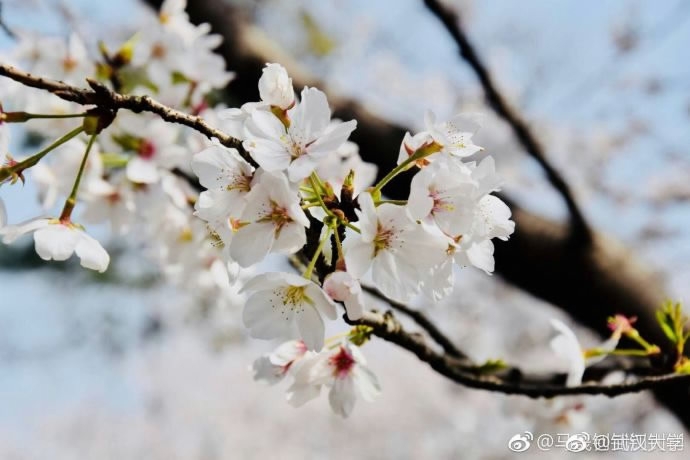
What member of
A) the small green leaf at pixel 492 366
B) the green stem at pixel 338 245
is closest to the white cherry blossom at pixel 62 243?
the green stem at pixel 338 245

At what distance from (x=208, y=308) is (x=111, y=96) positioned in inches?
248

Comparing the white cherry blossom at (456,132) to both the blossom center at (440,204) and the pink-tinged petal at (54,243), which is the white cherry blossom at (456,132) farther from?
the pink-tinged petal at (54,243)

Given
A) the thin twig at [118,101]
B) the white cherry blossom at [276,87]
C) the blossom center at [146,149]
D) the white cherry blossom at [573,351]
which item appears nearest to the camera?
the thin twig at [118,101]

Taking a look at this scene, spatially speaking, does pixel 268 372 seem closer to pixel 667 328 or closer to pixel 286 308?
pixel 286 308

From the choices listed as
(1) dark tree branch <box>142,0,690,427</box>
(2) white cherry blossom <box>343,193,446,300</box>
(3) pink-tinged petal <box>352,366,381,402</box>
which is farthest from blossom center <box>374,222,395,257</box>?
(1) dark tree branch <box>142,0,690,427</box>

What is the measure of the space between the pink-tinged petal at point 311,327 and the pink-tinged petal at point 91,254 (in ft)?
0.74

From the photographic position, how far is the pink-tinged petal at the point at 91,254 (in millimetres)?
647

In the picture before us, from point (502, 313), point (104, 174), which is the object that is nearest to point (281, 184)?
point (104, 174)

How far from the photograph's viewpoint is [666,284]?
68.4 inches

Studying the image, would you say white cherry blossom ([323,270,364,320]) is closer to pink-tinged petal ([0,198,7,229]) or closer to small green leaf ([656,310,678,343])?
pink-tinged petal ([0,198,7,229])

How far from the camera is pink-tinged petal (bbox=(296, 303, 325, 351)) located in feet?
1.98

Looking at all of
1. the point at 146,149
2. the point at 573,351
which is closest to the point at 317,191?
the point at 573,351

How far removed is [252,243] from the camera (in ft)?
1.86

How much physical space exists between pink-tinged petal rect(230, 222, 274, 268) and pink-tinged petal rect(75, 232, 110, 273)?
0.59ft
